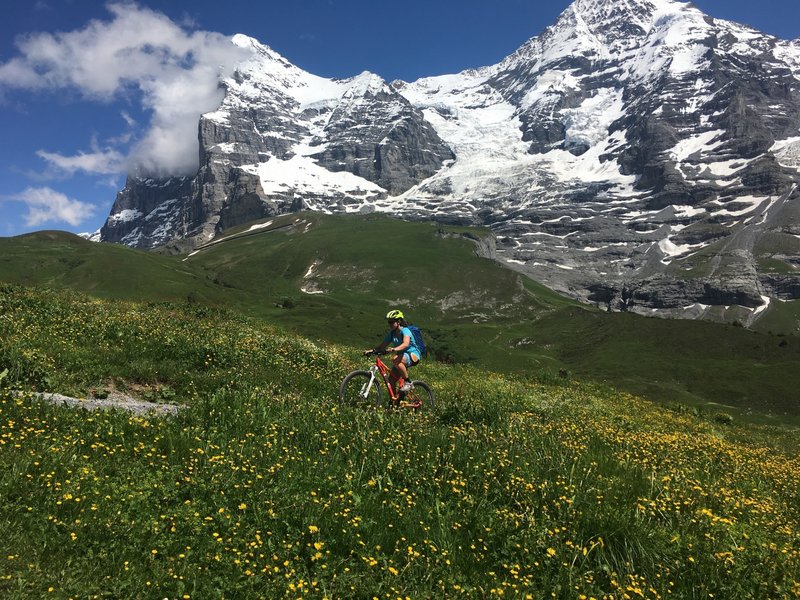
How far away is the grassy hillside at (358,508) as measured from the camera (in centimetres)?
629

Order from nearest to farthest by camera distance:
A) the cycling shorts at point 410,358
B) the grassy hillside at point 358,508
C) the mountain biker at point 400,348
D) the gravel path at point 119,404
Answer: the grassy hillside at point 358,508 → the gravel path at point 119,404 → the mountain biker at point 400,348 → the cycling shorts at point 410,358

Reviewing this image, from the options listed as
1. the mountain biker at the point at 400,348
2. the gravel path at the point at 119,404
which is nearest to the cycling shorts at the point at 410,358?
the mountain biker at the point at 400,348

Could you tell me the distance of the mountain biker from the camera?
1538 centimetres

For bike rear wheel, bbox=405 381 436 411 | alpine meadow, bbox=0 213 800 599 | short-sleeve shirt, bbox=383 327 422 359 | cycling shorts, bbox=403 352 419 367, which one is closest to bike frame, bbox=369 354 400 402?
bike rear wheel, bbox=405 381 436 411

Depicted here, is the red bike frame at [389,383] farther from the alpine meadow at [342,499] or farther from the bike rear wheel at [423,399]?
the alpine meadow at [342,499]

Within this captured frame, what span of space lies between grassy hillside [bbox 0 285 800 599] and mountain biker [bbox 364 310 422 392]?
8.20 ft

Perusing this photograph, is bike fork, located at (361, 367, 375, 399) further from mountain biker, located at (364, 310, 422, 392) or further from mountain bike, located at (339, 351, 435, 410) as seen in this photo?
mountain biker, located at (364, 310, 422, 392)

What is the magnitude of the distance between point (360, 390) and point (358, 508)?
7523 mm

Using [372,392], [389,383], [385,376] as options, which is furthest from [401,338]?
[372,392]

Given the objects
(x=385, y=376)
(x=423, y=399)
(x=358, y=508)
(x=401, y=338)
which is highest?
(x=401, y=338)

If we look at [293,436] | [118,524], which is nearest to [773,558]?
[293,436]

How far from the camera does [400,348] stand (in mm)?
15266

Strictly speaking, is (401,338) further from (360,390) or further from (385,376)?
(360,390)

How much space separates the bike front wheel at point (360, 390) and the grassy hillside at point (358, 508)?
194 cm
